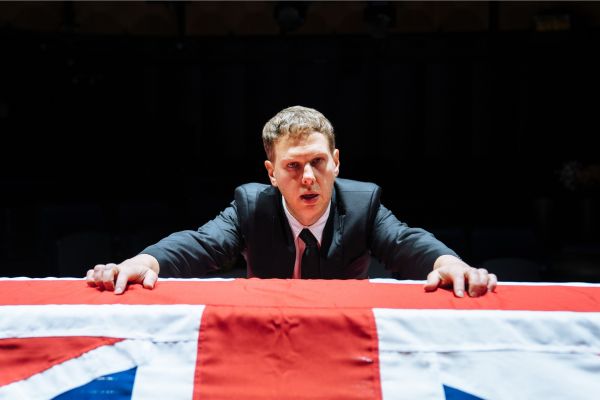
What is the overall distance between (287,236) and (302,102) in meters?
5.81

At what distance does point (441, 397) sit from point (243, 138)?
6.76m

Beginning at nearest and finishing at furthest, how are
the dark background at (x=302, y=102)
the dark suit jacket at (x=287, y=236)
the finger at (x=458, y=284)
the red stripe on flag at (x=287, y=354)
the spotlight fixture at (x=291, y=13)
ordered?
the red stripe on flag at (x=287, y=354) < the finger at (x=458, y=284) < the dark suit jacket at (x=287, y=236) < the spotlight fixture at (x=291, y=13) < the dark background at (x=302, y=102)

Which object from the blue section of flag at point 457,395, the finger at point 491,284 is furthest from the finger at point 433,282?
the blue section of flag at point 457,395

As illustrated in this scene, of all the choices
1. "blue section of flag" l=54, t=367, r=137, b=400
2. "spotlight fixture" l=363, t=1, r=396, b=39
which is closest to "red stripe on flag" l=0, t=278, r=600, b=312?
"blue section of flag" l=54, t=367, r=137, b=400

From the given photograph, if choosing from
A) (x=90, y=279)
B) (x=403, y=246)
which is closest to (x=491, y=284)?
(x=403, y=246)

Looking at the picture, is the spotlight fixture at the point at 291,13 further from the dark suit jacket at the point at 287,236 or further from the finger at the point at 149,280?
the finger at the point at 149,280

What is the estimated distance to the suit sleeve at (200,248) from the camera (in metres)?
1.50

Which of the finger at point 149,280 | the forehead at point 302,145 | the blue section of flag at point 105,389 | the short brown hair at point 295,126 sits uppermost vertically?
the short brown hair at point 295,126

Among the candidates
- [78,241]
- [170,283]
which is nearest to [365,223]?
[170,283]

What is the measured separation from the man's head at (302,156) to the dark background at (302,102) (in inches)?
185

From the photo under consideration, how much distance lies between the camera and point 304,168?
1.53 metres

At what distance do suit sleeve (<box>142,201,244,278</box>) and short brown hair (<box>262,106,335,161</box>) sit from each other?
303mm

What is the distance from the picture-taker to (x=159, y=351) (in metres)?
1.05

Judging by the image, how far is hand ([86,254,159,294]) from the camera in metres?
1.18
